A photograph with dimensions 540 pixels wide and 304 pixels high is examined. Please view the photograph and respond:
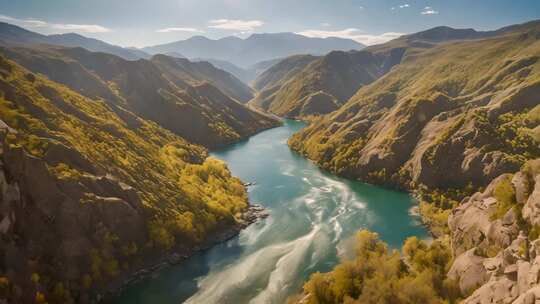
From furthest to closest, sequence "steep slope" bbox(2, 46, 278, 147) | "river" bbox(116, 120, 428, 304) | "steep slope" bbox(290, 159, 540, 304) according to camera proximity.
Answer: "steep slope" bbox(2, 46, 278, 147) < "river" bbox(116, 120, 428, 304) < "steep slope" bbox(290, 159, 540, 304)

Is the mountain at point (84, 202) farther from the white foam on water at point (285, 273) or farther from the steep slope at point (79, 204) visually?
the white foam on water at point (285, 273)

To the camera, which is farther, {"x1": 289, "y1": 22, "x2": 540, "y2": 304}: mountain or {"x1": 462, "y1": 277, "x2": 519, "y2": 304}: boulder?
{"x1": 289, "y1": 22, "x2": 540, "y2": 304}: mountain

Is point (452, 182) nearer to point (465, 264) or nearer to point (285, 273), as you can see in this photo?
point (465, 264)

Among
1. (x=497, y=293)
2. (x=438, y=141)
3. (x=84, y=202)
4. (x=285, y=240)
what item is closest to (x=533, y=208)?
(x=497, y=293)

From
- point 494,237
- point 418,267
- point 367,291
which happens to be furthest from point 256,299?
point 494,237

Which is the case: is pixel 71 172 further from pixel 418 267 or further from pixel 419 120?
pixel 419 120

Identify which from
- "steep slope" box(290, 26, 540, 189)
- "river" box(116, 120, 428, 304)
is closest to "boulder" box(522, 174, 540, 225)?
"river" box(116, 120, 428, 304)

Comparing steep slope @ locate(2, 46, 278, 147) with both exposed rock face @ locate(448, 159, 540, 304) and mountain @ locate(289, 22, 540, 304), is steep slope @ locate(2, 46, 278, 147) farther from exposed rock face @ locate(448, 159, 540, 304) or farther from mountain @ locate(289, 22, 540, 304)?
exposed rock face @ locate(448, 159, 540, 304)
